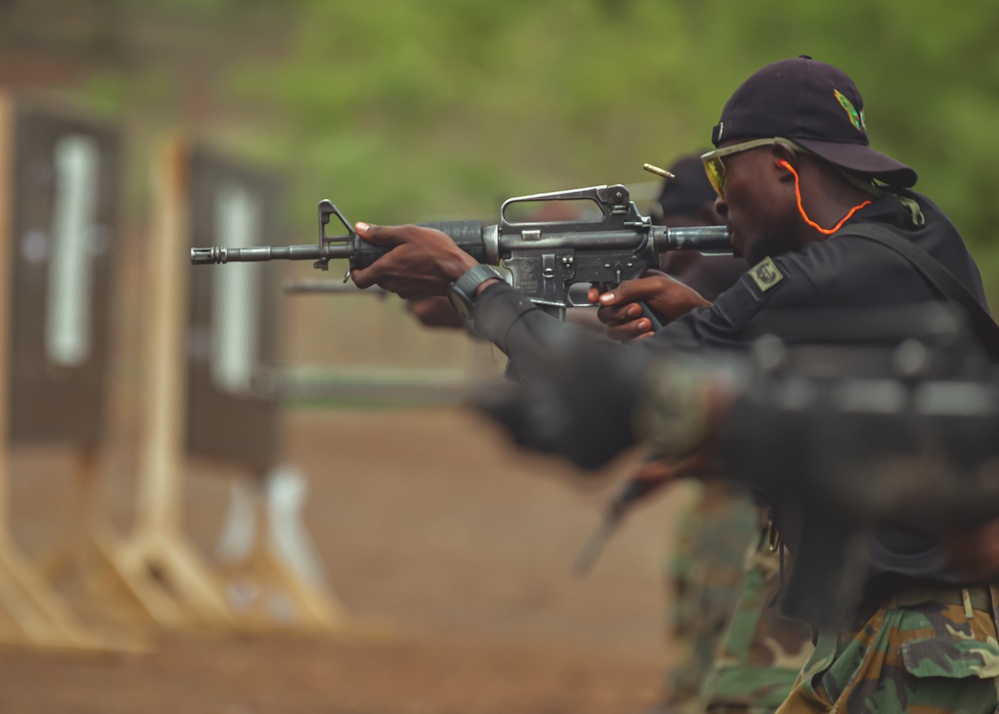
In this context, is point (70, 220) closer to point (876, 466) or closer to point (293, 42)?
point (876, 466)

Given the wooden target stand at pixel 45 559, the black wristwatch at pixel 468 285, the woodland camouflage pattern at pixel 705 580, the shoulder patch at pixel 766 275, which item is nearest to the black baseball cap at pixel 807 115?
the shoulder patch at pixel 766 275

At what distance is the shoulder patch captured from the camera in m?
2.68

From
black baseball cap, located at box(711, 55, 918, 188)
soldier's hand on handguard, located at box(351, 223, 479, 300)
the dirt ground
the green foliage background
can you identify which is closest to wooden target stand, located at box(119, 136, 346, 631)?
the dirt ground

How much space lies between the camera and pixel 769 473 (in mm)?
1979

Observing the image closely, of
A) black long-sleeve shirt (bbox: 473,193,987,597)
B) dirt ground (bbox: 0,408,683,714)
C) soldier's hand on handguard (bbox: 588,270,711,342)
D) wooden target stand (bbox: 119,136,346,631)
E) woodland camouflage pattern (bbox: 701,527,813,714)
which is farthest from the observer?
wooden target stand (bbox: 119,136,346,631)

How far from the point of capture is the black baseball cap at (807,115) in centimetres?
283

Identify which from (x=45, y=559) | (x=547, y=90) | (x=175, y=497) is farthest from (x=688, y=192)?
(x=547, y=90)

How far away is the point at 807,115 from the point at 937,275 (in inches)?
16.7

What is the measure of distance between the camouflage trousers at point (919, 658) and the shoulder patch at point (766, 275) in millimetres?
697

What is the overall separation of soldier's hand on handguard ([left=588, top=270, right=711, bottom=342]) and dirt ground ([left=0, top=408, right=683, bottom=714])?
37 centimetres

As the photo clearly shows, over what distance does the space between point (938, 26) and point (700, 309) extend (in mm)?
13489

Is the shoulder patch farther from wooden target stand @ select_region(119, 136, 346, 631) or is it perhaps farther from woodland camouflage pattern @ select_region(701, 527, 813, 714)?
wooden target stand @ select_region(119, 136, 346, 631)

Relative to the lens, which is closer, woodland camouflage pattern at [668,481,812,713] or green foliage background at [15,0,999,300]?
woodland camouflage pattern at [668,481,812,713]

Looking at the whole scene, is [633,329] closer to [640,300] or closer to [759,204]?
[640,300]
